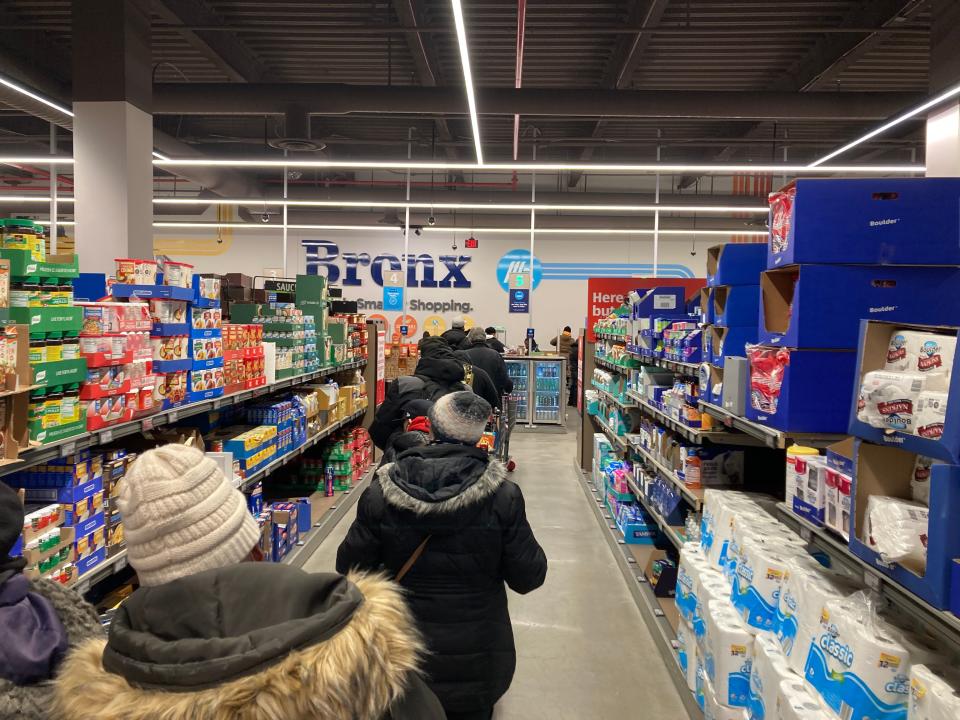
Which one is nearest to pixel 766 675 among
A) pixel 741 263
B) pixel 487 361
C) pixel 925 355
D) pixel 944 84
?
pixel 925 355

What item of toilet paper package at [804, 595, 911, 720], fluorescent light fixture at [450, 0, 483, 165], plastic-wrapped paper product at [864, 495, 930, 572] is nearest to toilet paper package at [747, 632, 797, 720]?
toilet paper package at [804, 595, 911, 720]

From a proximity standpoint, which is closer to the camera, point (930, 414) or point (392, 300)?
point (930, 414)

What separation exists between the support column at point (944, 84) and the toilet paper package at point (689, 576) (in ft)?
16.0

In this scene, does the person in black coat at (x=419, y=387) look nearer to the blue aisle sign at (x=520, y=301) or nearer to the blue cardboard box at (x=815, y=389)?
the blue cardboard box at (x=815, y=389)

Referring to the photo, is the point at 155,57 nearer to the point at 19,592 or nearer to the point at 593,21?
the point at 593,21

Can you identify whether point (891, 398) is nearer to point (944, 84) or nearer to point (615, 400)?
point (615, 400)

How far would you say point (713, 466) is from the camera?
4191mm

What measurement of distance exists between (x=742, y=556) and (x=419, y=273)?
15682 mm

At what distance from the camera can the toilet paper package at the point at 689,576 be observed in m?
3.42

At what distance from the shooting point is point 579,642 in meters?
4.57

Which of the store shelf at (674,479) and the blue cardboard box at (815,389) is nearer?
the blue cardboard box at (815,389)

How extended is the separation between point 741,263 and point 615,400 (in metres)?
3.92

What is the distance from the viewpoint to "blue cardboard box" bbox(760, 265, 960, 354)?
2623 mm

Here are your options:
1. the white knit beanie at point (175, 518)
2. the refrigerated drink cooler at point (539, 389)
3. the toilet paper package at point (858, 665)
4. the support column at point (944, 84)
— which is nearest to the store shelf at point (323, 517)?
the toilet paper package at point (858, 665)
